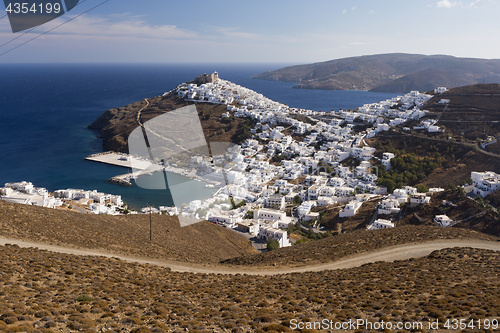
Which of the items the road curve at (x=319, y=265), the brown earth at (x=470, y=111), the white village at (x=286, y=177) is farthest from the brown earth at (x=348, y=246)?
the brown earth at (x=470, y=111)

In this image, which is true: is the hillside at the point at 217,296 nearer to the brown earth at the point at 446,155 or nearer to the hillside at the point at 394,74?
the brown earth at the point at 446,155

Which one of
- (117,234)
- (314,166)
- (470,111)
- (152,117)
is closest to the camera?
(117,234)

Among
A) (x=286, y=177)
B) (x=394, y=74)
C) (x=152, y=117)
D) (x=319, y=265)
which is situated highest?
(x=394, y=74)

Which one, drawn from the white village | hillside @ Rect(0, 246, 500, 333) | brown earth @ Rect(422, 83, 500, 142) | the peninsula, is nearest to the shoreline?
the white village

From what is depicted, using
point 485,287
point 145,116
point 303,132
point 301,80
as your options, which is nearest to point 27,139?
point 145,116

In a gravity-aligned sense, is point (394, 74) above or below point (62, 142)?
above

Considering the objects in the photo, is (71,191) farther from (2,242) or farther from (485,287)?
(485,287)

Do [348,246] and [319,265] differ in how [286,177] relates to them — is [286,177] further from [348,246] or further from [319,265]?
[319,265]

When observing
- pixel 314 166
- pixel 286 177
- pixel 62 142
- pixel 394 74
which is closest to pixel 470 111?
pixel 314 166

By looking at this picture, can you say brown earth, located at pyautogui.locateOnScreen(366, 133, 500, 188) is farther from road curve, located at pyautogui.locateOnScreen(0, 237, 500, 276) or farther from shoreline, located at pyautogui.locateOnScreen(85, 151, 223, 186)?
shoreline, located at pyautogui.locateOnScreen(85, 151, 223, 186)
